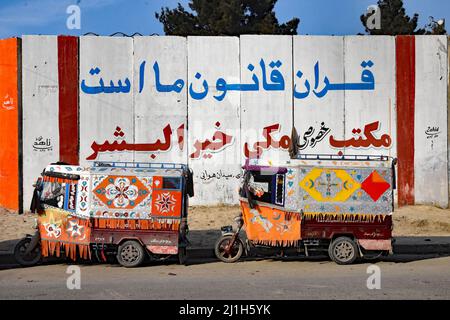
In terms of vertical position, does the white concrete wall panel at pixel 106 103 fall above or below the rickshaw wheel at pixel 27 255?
above

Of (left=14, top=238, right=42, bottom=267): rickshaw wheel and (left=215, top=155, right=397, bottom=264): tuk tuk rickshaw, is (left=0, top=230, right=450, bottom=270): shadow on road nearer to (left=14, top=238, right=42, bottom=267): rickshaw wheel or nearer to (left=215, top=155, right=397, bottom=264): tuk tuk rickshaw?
(left=14, top=238, right=42, bottom=267): rickshaw wheel

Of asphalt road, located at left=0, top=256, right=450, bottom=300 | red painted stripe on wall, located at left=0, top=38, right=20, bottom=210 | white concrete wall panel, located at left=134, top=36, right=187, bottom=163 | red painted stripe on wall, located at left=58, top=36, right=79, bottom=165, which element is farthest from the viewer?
white concrete wall panel, located at left=134, top=36, right=187, bottom=163

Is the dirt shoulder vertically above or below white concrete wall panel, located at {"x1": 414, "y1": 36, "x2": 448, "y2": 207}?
below

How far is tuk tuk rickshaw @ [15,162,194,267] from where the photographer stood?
10234 millimetres

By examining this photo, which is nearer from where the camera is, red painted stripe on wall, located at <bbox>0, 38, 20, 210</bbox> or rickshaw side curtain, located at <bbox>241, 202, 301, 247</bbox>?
rickshaw side curtain, located at <bbox>241, 202, 301, 247</bbox>

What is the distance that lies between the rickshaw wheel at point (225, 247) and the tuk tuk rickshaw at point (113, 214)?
2.79 feet

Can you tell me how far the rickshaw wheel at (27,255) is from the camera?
410 inches

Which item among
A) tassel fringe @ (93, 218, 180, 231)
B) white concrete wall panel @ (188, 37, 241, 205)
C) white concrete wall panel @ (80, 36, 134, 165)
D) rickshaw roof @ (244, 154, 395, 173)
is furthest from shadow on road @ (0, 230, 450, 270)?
white concrete wall panel @ (80, 36, 134, 165)

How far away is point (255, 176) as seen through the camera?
1061cm

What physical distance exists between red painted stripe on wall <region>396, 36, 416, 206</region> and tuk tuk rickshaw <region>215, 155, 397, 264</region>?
645 cm

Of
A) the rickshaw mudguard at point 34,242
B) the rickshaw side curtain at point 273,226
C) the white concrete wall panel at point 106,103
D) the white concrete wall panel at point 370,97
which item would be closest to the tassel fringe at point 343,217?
the rickshaw side curtain at point 273,226

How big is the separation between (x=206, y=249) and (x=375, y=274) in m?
3.75

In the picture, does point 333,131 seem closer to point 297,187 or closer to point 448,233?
point 448,233

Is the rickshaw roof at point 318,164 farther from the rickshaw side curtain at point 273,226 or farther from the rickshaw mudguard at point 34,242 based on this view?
the rickshaw mudguard at point 34,242
